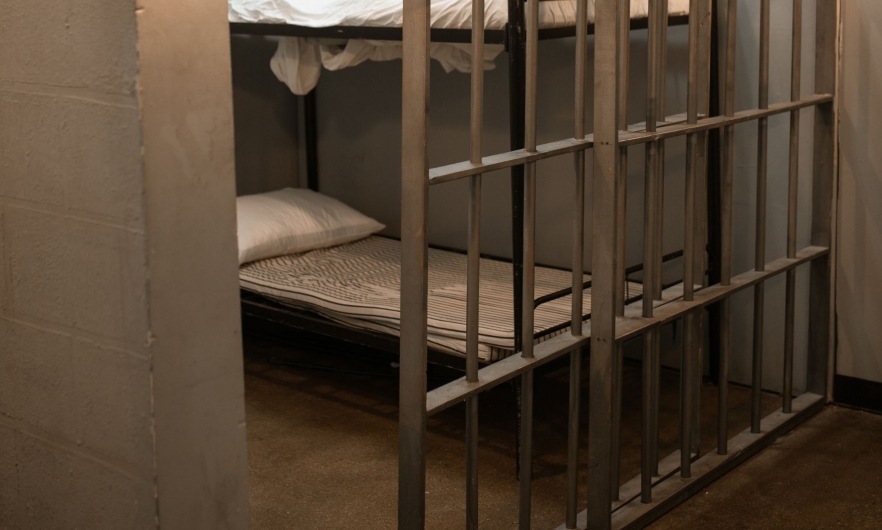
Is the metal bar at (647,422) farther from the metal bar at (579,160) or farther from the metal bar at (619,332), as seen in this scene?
the metal bar at (579,160)

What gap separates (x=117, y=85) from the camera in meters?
1.53

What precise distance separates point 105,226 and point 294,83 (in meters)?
2.59

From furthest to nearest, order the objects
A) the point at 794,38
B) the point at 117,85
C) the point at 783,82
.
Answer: the point at 783,82, the point at 794,38, the point at 117,85

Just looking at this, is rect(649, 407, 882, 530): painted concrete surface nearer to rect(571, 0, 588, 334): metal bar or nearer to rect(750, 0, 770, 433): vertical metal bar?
rect(750, 0, 770, 433): vertical metal bar

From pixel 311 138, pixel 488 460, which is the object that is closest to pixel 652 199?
pixel 488 460

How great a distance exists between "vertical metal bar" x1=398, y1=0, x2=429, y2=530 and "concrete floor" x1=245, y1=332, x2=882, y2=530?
700mm

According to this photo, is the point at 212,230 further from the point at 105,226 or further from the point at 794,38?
the point at 794,38

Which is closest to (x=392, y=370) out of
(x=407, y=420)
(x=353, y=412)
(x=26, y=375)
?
(x=353, y=412)

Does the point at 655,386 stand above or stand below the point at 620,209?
below

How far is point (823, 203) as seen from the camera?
10.8 ft

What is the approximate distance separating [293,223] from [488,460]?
5.17 ft

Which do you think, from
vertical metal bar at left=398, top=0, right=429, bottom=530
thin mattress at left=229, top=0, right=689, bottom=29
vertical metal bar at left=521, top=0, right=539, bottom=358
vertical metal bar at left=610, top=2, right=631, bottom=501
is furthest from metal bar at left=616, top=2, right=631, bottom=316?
vertical metal bar at left=398, top=0, right=429, bottom=530

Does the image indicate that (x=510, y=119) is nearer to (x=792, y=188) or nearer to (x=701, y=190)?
(x=701, y=190)

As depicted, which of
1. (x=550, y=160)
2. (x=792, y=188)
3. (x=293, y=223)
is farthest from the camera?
(x=293, y=223)
